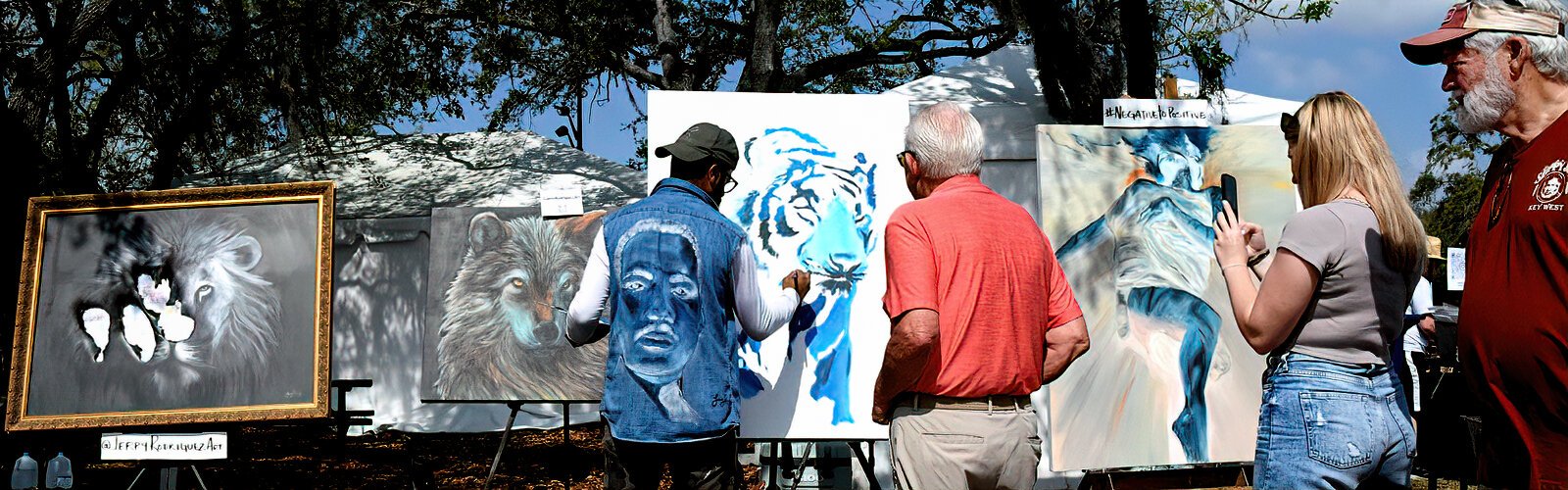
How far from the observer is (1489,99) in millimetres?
1331

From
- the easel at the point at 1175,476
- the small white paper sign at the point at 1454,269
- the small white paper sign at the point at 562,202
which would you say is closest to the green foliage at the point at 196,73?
the small white paper sign at the point at 562,202

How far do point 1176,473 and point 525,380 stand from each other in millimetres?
2598

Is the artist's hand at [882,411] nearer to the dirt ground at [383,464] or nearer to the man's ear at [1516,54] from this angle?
the man's ear at [1516,54]

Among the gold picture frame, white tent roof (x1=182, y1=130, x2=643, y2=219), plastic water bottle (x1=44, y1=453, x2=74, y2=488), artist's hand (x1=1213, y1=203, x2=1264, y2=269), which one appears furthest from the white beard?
white tent roof (x1=182, y1=130, x2=643, y2=219)

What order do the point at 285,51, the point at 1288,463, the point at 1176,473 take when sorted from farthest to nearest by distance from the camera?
1. the point at 285,51
2. the point at 1176,473
3. the point at 1288,463

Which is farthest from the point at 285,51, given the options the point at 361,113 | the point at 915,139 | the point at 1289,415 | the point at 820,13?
the point at 1289,415

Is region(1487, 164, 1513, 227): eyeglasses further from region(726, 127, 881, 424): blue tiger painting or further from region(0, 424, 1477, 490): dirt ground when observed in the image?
region(0, 424, 1477, 490): dirt ground

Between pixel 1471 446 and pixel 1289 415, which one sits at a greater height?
pixel 1289 415

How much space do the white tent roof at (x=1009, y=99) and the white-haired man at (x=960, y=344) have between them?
284cm

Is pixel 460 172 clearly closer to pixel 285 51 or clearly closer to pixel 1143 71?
pixel 285 51

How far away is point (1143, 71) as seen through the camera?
4730mm

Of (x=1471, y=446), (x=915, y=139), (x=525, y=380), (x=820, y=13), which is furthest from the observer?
(x=820, y=13)

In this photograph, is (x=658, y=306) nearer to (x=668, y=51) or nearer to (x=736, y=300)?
(x=736, y=300)

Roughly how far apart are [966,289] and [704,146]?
2.49ft
